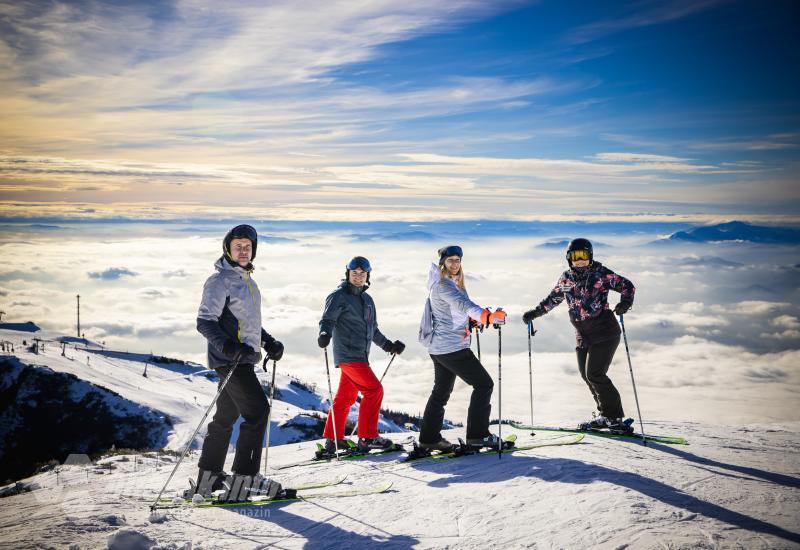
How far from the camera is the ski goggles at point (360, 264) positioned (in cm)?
836

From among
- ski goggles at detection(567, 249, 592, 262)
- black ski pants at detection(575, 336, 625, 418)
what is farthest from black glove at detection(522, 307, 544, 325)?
ski goggles at detection(567, 249, 592, 262)

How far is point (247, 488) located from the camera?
6.23 m

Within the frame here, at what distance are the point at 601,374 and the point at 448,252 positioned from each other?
2993 mm

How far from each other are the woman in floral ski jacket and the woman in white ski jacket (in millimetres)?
1398

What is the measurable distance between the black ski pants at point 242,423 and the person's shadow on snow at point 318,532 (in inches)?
22.0

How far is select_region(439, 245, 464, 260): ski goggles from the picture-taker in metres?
7.45

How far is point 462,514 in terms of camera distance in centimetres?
545

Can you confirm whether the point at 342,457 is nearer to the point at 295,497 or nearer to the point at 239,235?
the point at 295,497

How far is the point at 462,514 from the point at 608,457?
2.50m

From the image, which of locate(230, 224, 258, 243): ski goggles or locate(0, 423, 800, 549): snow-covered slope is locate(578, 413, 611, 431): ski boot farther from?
locate(230, 224, 258, 243): ski goggles

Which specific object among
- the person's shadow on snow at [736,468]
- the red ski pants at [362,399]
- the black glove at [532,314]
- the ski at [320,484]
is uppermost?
the black glove at [532,314]

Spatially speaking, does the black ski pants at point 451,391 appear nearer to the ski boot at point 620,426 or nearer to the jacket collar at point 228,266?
the ski boot at point 620,426

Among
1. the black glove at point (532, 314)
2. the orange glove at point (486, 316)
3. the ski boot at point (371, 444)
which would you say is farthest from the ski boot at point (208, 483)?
the black glove at point (532, 314)

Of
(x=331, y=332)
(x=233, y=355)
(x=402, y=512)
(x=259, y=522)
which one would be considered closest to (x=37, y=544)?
(x=259, y=522)
